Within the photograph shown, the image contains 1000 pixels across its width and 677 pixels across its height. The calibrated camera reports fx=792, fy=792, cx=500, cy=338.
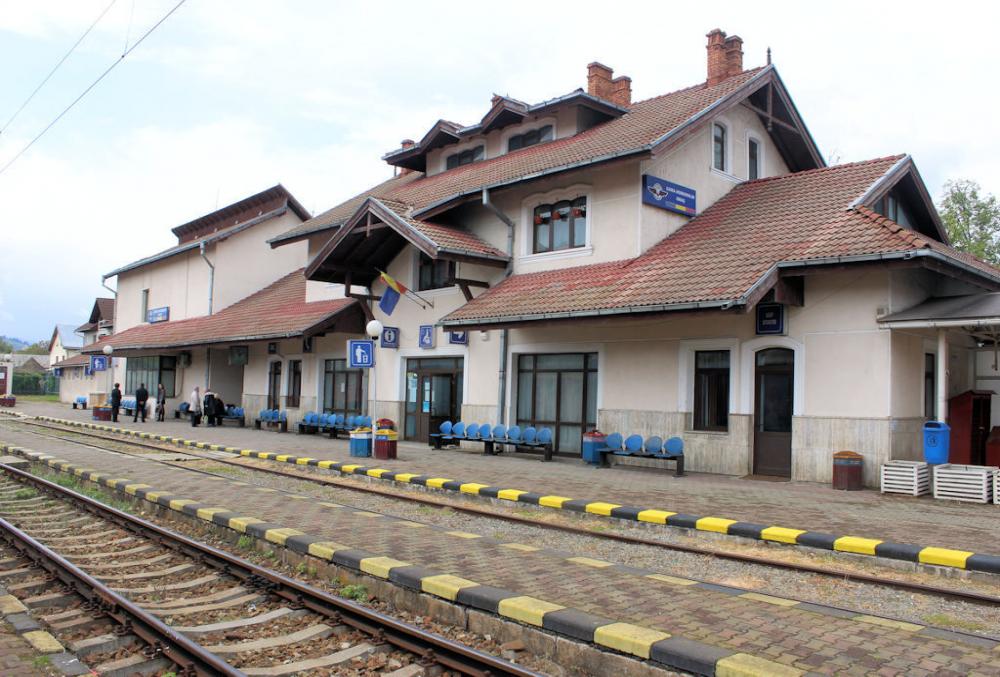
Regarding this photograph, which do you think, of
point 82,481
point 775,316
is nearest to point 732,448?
point 775,316

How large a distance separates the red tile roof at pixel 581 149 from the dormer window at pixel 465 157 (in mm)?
434

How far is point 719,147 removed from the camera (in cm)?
1916

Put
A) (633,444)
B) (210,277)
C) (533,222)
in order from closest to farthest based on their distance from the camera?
(633,444) → (533,222) → (210,277)

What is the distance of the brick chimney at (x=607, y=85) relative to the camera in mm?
23141

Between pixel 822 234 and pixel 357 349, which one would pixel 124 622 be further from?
pixel 822 234

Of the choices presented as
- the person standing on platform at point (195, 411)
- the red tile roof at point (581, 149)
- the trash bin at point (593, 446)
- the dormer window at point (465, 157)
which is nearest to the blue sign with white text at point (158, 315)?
the person standing on platform at point (195, 411)

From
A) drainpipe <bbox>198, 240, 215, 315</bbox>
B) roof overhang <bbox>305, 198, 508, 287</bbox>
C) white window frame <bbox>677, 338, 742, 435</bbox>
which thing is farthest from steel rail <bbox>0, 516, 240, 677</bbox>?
drainpipe <bbox>198, 240, 215, 315</bbox>

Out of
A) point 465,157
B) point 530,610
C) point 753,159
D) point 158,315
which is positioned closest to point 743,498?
point 530,610

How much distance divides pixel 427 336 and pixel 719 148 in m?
8.83

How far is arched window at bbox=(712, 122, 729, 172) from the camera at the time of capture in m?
18.9

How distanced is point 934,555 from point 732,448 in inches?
279

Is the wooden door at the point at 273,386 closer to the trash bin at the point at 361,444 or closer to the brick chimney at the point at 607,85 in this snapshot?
the trash bin at the point at 361,444

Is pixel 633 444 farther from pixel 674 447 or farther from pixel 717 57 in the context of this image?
pixel 717 57

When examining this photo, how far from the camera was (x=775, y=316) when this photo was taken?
570 inches
